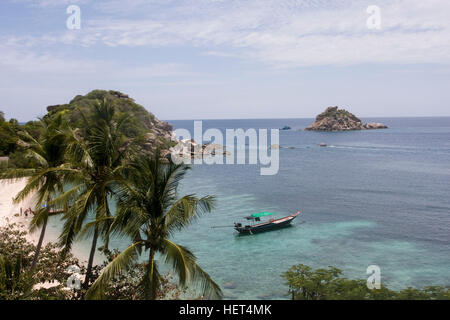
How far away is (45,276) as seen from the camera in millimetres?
13234

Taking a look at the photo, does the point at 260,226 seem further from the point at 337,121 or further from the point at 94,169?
the point at 337,121

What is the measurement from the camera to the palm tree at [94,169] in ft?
36.6

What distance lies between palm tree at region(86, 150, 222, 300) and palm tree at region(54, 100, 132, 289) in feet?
4.54

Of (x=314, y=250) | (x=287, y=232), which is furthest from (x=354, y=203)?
(x=314, y=250)

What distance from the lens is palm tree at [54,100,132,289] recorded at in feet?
36.6

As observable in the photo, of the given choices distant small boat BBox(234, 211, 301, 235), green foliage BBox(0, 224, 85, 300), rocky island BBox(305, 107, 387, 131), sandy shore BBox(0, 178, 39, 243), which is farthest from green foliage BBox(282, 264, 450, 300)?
rocky island BBox(305, 107, 387, 131)

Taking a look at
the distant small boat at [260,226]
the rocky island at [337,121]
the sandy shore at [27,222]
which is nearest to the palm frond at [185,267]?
the sandy shore at [27,222]

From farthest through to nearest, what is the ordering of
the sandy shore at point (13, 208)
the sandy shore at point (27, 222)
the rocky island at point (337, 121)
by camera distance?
the rocky island at point (337, 121), the sandy shore at point (13, 208), the sandy shore at point (27, 222)

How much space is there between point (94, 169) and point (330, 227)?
24.2 metres

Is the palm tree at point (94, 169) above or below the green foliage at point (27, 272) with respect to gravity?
above

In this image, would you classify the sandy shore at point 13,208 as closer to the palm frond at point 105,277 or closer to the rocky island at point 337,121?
the palm frond at point 105,277

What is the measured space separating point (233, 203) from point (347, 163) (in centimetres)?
3758

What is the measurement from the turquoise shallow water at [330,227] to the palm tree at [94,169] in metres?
10.3
